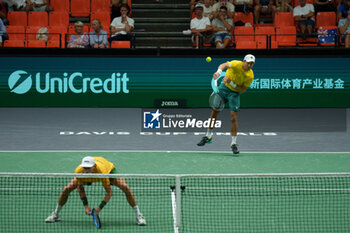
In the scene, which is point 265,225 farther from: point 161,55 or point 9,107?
point 9,107

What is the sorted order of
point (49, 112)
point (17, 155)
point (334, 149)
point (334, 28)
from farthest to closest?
point (334, 28), point (49, 112), point (334, 149), point (17, 155)

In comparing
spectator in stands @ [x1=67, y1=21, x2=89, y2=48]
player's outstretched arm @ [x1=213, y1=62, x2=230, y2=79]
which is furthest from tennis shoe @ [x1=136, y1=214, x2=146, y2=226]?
spectator in stands @ [x1=67, y1=21, x2=89, y2=48]

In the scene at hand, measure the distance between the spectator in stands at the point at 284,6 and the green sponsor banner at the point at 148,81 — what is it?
270cm

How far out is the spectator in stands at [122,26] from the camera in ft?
61.7

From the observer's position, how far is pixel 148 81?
60.6 ft

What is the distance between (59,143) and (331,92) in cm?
862

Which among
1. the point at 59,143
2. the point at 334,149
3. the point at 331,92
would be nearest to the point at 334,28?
the point at 331,92

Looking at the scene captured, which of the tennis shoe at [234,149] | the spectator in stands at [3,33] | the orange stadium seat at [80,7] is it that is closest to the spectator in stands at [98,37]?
the orange stadium seat at [80,7]

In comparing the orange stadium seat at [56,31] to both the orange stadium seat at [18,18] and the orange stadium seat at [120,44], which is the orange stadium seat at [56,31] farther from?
the orange stadium seat at [120,44]

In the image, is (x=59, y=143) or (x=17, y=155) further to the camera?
(x=59, y=143)

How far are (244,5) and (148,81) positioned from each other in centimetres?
423

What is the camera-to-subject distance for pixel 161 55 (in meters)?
18.4

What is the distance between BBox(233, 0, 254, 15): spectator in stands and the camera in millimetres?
20078

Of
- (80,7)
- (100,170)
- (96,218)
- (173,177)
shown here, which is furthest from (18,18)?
(173,177)
